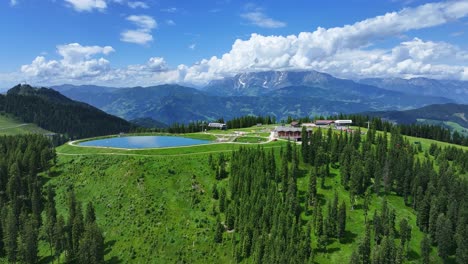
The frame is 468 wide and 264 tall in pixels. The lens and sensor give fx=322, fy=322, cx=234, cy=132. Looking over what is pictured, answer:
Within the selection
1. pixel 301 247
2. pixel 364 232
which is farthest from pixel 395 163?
pixel 301 247

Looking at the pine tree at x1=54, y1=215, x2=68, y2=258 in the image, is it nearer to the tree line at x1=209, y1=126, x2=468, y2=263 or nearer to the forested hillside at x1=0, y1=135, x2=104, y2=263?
the forested hillside at x1=0, y1=135, x2=104, y2=263

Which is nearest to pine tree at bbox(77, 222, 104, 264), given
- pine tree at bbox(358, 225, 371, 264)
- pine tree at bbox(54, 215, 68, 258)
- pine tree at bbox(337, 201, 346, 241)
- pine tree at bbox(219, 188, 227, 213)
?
pine tree at bbox(54, 215, 68, 258)

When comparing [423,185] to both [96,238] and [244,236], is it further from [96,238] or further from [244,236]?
[96,238]

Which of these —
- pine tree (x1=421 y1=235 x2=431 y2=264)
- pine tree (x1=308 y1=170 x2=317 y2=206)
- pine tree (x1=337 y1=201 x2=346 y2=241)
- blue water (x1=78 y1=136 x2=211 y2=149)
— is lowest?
pine tree (x1=421 y1=235 x2=431 y2=264)

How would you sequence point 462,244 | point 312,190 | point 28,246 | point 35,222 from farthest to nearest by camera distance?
1. point 312,190
2. point 35,222
3. point 28,246
4. point 462,244

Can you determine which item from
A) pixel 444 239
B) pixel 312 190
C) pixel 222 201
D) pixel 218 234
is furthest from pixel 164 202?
pixel 444 239

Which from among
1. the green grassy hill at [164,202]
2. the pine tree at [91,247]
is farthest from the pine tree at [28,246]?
the green grassy hill at [164,202]

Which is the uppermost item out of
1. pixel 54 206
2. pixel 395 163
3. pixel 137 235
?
pixel 395 163

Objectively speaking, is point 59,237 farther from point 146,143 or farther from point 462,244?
point 462,244
